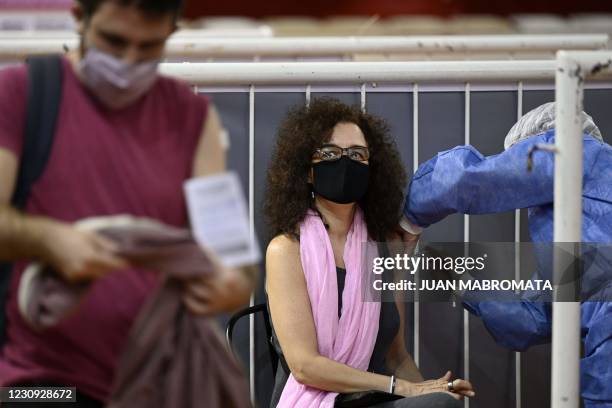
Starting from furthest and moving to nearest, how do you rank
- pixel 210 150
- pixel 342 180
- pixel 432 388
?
pixel 432 388 < pixel 342 180 < pixel 210 150

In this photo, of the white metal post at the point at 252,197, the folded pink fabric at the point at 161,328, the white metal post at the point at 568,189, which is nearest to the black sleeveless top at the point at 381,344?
the white metal post at the point at 252,197

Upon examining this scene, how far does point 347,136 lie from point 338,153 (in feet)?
0.27

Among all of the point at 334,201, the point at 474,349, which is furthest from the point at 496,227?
the point at 334,201

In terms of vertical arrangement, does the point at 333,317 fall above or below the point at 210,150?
below

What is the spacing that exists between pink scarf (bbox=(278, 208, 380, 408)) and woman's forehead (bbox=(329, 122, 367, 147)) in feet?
0.95

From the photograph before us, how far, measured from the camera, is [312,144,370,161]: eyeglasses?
263cm

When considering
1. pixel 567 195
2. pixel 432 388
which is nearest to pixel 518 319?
pixel 432 388

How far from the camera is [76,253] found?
131 cm

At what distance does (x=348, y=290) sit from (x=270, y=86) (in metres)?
0.68

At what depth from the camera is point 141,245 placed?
1.35m

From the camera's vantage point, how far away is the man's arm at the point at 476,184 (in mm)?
2613

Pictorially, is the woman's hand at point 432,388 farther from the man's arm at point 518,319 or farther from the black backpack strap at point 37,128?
the black backpack strap at point 37,128

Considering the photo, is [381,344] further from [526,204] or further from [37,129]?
[37,129]

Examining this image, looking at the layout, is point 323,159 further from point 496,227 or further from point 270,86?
point 496,227
